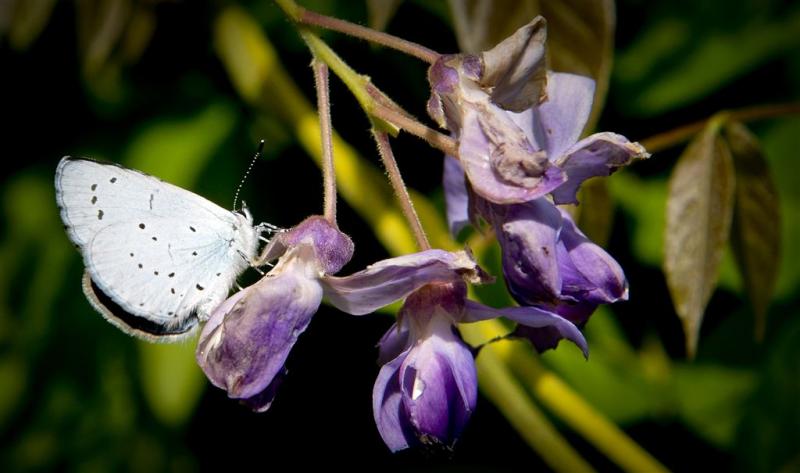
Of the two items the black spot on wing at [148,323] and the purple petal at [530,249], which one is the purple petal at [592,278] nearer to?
the purple petal at [530,249]

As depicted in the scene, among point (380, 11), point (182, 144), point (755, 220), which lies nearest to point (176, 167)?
point (182, 144)

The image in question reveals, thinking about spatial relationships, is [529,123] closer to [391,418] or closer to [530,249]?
[530,249]

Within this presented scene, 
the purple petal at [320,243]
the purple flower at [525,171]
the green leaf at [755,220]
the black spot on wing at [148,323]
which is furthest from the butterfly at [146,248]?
the green leaf at [755,220]

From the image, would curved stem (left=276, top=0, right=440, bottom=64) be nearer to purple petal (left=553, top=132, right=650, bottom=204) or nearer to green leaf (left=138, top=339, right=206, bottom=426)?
purple petal (left=553, top=132, right=650, bottom=204)

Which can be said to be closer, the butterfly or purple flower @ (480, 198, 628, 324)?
purple flower @ (480, 198, 628, 324)

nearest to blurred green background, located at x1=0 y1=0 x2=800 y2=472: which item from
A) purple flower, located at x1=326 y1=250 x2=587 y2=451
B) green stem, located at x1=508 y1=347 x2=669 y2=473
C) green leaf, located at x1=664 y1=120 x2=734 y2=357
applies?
green stem, located at x1=508 y1=347 x2=669 y2=473

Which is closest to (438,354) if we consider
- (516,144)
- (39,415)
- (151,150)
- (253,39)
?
(516,144)
